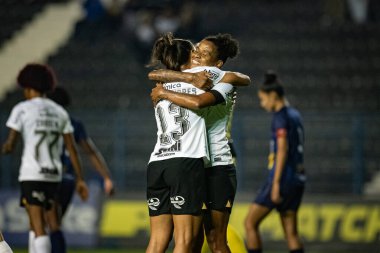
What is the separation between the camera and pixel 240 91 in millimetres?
21469

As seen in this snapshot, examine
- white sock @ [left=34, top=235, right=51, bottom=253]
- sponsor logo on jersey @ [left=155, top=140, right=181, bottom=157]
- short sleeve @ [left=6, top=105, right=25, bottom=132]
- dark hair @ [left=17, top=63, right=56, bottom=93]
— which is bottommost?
white sock @ [left=34, top=235, right=51, bottom=253]

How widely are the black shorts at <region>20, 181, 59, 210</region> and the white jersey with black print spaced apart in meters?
2.25

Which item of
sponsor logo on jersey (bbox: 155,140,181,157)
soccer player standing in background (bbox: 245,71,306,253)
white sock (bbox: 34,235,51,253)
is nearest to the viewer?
sponsor logo on jersey (bbox: 155,140,181,157)

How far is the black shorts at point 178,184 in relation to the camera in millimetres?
7234

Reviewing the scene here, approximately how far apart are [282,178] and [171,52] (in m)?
3.53

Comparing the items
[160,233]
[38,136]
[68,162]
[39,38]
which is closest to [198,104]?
[160,233]

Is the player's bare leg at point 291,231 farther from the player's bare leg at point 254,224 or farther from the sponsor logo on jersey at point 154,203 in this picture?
the sponsor logo on jersey at point 154,203

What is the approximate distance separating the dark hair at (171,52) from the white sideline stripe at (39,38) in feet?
54.5

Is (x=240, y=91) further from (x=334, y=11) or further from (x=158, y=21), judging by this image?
(x=334, y=11)

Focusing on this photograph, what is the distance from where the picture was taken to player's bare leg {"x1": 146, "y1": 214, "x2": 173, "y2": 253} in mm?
7410

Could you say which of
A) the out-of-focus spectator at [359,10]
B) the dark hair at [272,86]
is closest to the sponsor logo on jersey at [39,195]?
the dark hair at [272,86]

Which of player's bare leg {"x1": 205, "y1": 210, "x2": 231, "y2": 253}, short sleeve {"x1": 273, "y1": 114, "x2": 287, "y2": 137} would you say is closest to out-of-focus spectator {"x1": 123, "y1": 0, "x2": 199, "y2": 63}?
short sleeve {"x1": 273, "y1": 114, "x2": 287, "y2": 137}

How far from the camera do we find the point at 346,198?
1514 centimetres

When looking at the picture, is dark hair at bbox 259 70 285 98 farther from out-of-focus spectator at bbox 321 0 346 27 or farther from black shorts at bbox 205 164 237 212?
out-of-focus spectator at bbox 321 0 346 27
